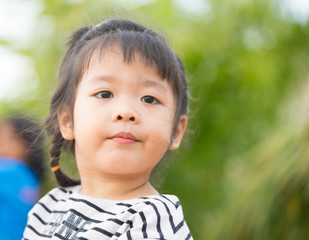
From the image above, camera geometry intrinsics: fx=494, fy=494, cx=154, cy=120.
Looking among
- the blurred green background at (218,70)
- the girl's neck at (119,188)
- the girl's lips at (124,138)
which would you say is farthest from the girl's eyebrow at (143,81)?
the blurred green background at (218,70)

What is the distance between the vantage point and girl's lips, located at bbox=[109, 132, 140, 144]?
123 cm

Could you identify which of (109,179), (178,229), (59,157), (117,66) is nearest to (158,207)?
(178,229)

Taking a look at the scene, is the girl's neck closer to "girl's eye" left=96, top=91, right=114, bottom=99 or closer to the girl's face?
the girl's face

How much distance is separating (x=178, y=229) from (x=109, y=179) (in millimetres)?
258

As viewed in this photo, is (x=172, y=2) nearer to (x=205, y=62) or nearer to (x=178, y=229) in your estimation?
(x=205, y=62)

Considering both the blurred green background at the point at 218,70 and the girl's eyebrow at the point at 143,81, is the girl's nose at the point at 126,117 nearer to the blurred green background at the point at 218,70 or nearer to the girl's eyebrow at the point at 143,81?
the girl's eyebrow at the point at 143,81

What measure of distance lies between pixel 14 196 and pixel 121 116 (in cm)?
186

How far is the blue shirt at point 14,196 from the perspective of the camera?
2.76 metres

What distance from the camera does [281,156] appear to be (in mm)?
3041

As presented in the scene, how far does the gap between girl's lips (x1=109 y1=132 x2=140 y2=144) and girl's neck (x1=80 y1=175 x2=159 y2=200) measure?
12cm

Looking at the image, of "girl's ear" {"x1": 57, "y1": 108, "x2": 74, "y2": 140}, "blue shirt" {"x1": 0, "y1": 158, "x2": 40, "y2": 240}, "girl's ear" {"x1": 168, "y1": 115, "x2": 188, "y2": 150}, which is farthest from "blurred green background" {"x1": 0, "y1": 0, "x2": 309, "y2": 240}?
"girl's ear" {"x1": 57, "y1": 108, "x2": 74, "y2": 140}

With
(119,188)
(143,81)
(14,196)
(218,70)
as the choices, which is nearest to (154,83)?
(143,81)

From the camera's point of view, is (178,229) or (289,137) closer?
(178,229)

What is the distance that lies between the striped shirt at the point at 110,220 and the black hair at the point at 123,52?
0.25m
